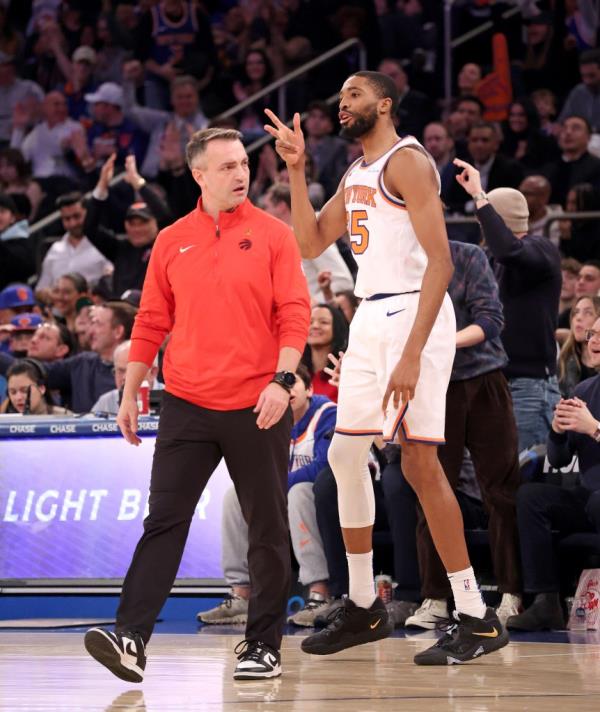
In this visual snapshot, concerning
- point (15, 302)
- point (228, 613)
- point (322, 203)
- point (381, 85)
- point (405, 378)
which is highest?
point (381, 85)

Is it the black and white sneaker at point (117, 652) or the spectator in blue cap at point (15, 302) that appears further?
the spectator in blue cap at point (15, 302)

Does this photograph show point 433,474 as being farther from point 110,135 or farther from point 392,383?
point 110,135

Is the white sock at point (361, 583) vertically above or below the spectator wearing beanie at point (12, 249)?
below

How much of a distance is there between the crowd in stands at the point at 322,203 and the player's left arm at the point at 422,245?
1.51 meters

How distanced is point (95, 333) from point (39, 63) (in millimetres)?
8132

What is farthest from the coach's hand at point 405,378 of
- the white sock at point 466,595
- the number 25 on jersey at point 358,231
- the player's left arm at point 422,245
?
the white sock at point 466,595

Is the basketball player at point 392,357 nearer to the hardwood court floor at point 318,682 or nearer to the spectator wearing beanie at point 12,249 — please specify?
the hardwood court floor at point 318,682

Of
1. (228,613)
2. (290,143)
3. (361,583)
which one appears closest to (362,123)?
(290,143)

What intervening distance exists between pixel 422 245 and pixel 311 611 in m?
2.73

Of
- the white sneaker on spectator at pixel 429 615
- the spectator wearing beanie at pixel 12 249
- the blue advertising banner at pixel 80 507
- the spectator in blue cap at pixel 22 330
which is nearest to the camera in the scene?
the white sneaker on spectator at pixel 429 615

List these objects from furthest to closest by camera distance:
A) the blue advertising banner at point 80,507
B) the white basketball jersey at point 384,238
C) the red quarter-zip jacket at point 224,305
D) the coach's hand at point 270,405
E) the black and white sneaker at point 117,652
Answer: the blue advertising banner at point 80,507 → the white basketball jersey at point 384,238 → the red quarter-zip jacket at point 224,305 → the coach's hand at point 270,405 → the black and white sneaker at point 117,652

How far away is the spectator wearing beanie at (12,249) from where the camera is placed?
13234mm

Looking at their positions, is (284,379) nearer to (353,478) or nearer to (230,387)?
(230,387)

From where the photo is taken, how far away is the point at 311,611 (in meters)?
7.50
